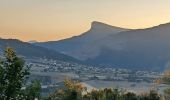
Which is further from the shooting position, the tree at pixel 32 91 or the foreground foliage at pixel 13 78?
the tree at pixel 32 91

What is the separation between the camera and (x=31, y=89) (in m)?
46.0

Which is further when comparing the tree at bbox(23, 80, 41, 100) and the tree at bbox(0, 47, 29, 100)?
the tree at bbox(23, 80, 41, 100)

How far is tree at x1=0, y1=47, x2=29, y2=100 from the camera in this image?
4309 centimetres

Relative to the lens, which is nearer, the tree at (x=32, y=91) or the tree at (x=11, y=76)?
the tree at (x=11, y=76)

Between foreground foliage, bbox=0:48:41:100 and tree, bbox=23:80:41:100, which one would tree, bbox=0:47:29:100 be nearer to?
foreground foliage, bbox=0:48:41:100

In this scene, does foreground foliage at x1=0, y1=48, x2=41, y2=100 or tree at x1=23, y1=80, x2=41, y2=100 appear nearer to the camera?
foreground foliage at x1=0, y1=48, x2=41, y2=100

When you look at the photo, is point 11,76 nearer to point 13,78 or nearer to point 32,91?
point 13,78

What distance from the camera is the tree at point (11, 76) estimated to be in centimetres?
4309

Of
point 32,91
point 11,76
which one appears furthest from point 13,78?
point 32,91

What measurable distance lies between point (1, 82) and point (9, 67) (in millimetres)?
1567

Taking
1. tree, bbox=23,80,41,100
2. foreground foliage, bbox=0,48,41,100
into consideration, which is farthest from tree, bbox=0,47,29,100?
tree, bbox=23,80,41,100

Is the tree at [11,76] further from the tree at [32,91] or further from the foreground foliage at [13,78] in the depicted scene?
the tree at [32,91]

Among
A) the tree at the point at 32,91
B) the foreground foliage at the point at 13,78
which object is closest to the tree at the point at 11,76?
the foreground foliage at the point at 13,78

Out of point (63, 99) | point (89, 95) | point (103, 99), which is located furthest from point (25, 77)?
point (89, 95)
